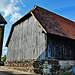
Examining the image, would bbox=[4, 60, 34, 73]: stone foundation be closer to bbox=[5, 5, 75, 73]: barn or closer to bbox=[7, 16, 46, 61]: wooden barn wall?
bbox=[5, 5, 75, 73]: barn

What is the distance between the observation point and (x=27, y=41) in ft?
42.7

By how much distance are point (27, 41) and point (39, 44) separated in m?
2.15

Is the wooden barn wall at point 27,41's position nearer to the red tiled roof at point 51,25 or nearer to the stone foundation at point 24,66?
the red tiled roof at point 51,25

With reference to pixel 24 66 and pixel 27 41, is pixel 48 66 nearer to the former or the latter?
pixel 24 66

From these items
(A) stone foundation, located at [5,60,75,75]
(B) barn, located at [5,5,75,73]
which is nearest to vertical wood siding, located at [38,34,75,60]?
(B) barn, located at [5,5,75,73]

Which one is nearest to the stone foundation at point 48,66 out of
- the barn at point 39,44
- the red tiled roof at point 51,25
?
the barn at point 39,44

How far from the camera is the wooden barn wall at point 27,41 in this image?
447 inches

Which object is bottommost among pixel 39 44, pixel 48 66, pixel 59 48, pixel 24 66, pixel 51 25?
pixel 24 66

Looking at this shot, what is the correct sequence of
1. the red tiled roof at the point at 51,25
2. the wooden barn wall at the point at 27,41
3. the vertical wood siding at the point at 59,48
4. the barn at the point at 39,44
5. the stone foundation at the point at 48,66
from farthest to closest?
the red tiled roof at the point at 51,25 → the wooden barn wall at the point at 27,41 → the vertical wood siding at the point at 59,48 → the barn at the point at 39,44 → the stone foundation at the point at 48,66

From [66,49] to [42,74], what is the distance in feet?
14.0

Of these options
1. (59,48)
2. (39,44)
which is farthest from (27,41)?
(59,48)

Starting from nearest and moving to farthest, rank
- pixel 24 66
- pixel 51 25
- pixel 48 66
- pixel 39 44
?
1. pixel 48 66
2. pixel 39 44
3. pixel 24 66
4. pixel 51 25

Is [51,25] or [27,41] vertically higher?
[51,25]

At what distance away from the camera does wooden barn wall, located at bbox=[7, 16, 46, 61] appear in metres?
11.3
